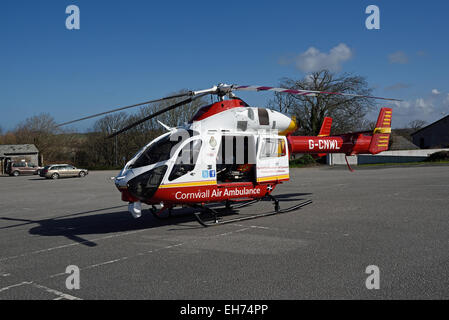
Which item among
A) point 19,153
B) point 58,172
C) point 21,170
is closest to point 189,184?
point 58,172

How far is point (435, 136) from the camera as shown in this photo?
205 ft

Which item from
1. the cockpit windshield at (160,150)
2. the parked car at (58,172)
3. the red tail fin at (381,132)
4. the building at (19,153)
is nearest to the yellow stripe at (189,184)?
the cockpit windshield at (160,150)

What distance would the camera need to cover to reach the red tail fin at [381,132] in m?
13.9

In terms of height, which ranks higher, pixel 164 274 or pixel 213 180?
pixel 213 180

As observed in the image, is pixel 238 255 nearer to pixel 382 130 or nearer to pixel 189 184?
pixel 189 184

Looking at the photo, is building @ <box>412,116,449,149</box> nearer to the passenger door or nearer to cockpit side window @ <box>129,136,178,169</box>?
the passenger door

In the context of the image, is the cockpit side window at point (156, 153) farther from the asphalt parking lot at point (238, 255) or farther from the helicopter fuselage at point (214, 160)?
the asphalt parking lot at point (238, 255)

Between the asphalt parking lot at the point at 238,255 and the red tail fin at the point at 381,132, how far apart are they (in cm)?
291

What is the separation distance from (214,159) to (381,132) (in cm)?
764

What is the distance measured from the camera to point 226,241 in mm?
7711

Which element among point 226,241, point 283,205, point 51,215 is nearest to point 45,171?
point 51,215
